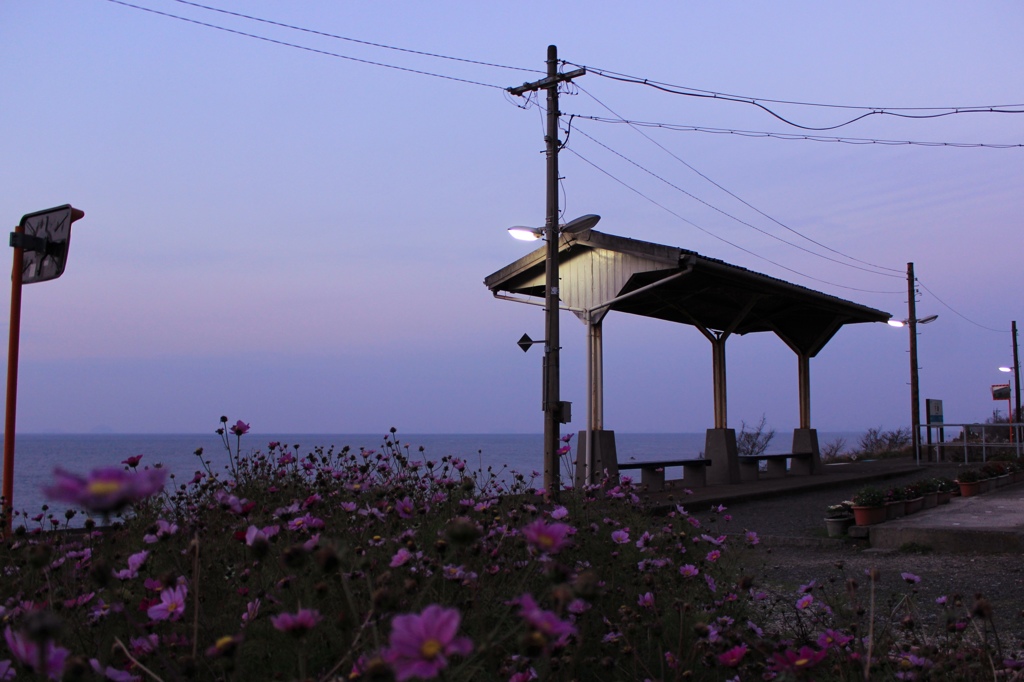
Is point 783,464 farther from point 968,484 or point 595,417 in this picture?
point 595,417

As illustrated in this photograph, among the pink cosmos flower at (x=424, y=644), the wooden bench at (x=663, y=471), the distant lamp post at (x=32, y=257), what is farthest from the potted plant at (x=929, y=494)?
the pink cosmos flower at (x=424, y=644)

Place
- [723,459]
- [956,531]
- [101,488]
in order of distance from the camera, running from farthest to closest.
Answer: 1. [723,459]
2. [956,531]
3. [101,488]

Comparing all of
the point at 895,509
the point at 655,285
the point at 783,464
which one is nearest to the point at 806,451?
the point at 783,464

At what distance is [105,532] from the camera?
3.66m

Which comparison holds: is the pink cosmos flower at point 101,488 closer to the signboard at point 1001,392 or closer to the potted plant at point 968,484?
the potted plant at point 968,484

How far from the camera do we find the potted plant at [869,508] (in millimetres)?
9125

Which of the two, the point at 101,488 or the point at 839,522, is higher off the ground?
the point at 101,488

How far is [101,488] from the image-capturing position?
2.68ft

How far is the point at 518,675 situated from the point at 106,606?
1045 mm

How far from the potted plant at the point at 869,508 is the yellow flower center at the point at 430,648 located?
9.08 meters

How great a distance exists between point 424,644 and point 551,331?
34.4 ft

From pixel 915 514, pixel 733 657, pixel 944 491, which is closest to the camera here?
pixel 733 657

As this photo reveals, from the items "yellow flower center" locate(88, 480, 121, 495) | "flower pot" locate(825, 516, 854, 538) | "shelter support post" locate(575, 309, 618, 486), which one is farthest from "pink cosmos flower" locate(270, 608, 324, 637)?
"shelter support post" locate(575, 309, 618, 486)

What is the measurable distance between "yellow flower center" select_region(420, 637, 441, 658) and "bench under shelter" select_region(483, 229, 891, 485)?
389 inches
